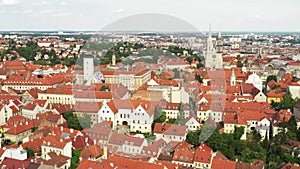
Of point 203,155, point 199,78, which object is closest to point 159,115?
point 203,155

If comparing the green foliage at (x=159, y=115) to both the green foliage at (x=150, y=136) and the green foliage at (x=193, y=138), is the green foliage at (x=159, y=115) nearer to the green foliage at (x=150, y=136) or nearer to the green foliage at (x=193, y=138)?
the green foliage at (x=150, y=136)

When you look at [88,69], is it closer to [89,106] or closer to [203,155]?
[89,106]

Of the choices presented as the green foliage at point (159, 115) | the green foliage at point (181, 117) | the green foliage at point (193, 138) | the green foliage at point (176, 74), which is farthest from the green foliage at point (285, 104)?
the green foliage at point (193, 138)

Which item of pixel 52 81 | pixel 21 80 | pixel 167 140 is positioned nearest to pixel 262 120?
pixel 167 140

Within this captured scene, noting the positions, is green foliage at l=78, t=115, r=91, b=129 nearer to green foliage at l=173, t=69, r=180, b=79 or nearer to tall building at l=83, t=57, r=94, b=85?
tall building at l=83, t=57, r=94, b=85

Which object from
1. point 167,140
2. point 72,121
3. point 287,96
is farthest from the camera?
point 287,96

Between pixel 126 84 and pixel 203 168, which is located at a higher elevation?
pixel 126 84

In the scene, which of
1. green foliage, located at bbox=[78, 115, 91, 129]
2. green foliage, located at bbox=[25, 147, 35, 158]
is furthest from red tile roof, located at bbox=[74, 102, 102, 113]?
green foliage, located at bbox=[25, 147, 35, 158]

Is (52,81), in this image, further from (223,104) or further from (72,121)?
(223,104)
